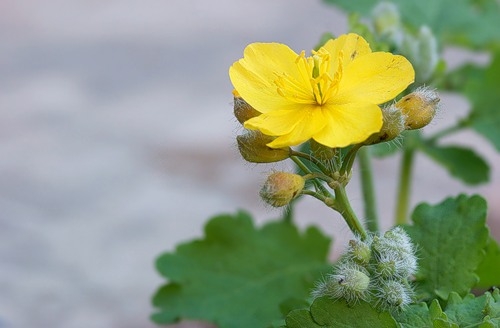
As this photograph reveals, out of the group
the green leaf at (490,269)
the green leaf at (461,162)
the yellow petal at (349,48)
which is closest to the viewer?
the yellow petal at (349,48)

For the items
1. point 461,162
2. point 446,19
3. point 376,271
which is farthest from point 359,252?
point 446,19

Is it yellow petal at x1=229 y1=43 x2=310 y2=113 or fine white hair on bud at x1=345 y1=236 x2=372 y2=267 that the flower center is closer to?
yellow petal at x1=229 y1=43 x2=310 y2=113

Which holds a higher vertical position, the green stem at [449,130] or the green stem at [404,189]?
the green stem at [449,130]

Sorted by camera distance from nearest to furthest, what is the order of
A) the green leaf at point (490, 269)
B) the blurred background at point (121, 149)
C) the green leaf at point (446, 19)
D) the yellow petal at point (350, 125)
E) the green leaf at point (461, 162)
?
the yellow petal at point (350, 125) → the green leaf at point (490, 269) → the green leaf at point (461, 162) → the green leaf at point (446, 19) → the blurred background at point (121, 149)

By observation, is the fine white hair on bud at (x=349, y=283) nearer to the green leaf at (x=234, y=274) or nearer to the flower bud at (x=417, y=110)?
the flower bud at (x=417, y=110)

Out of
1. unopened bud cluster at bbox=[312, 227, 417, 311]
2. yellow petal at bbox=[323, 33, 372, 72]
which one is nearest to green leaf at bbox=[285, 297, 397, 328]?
unopened bud cluster at bbox=[312, 227, 417, 311]

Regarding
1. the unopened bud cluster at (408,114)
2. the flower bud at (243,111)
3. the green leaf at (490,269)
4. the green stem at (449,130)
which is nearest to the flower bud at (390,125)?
the unopened bud cluster at (408,114)

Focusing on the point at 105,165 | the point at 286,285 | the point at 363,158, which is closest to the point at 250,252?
the point at 286,285
